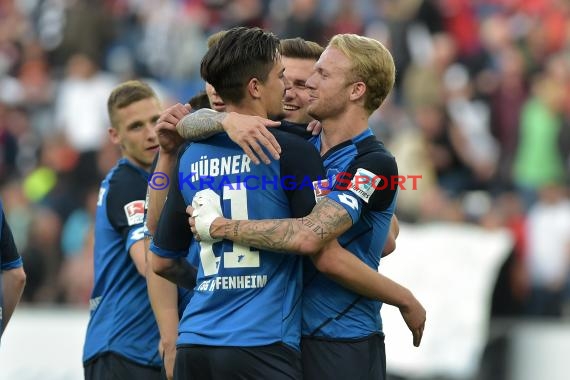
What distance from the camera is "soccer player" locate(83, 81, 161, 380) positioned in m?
6.56

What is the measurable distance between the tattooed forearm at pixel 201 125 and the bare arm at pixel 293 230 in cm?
43

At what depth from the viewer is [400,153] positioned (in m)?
14.1

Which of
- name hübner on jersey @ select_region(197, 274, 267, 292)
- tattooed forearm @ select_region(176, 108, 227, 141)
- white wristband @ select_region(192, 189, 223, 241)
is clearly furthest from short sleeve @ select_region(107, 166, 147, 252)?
name hübner on jersey @ select_region(197, 274, 267, 292)

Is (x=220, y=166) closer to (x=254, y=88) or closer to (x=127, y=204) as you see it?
(x=254, y=88)

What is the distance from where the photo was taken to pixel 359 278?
5.22 metres

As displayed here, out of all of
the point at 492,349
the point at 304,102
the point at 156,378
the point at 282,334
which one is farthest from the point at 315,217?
the point at 492,349

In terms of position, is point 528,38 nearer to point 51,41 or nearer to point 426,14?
point 426,14

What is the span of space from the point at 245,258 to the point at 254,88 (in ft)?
2.57

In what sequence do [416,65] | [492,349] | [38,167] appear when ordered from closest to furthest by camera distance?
[492,349] → [416,65] → [38,167]

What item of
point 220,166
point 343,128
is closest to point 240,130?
point 220,166

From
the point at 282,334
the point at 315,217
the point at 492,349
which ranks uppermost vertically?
the point at 315,217

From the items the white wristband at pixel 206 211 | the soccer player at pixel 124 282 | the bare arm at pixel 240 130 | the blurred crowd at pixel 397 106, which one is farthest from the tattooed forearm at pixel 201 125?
the blurred crowd at pixel 397 106

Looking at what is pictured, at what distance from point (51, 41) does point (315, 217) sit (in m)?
13.7

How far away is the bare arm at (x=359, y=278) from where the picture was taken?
16.9 feet
